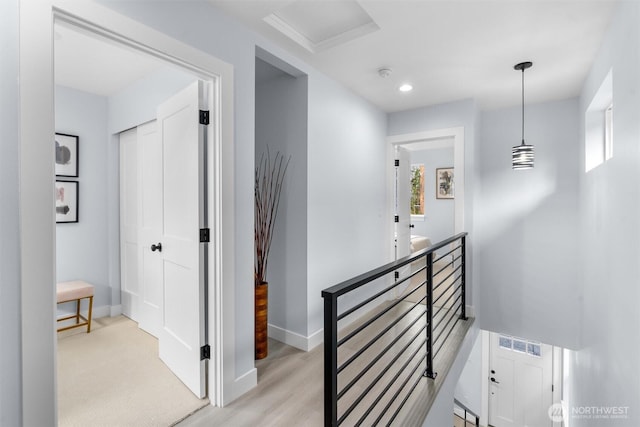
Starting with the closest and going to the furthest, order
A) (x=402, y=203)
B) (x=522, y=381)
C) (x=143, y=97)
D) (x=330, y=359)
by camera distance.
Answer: (x=330, y=359) → (x=143, y=97) → (x=402, y=203) → (x=522, y=381)

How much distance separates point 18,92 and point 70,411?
183 centimetres

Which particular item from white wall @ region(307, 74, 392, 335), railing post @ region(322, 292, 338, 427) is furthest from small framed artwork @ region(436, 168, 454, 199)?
railing post @ region(322, 292, 338, 427)

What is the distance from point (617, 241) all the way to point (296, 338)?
2.39m

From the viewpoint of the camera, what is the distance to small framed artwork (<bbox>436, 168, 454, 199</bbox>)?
6.77 m

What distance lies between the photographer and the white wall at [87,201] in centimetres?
332

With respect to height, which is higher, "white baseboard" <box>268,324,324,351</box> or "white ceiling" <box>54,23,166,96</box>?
"white ceiling" <box>54,23,166,96</box>

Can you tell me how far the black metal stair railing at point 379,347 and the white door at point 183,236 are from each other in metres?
0.94

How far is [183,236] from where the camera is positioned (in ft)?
7.13

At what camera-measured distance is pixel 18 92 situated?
123 cm

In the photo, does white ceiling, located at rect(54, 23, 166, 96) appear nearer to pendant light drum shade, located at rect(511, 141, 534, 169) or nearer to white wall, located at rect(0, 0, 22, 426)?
white wall, located at rect(0, 0, 22, 426)

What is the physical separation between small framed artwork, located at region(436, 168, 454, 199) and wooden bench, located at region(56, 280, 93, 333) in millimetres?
6188

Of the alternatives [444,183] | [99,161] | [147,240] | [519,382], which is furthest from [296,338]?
[444,183]

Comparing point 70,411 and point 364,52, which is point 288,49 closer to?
point 364,52

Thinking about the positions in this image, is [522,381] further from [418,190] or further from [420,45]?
[420,45]
